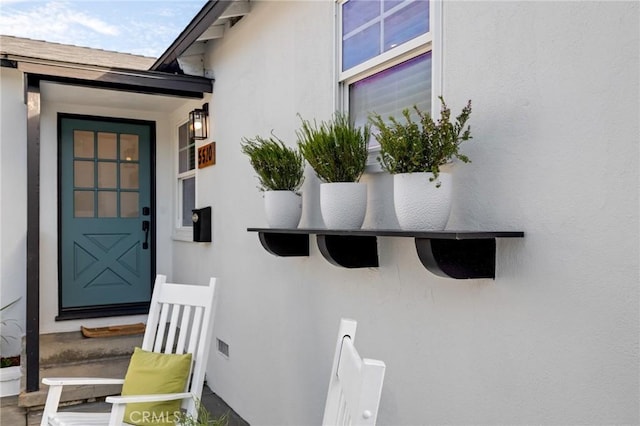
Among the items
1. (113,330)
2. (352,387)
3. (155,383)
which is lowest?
(113,330)

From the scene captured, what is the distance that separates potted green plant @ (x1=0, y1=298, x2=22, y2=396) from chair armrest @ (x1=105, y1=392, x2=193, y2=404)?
2.24 m

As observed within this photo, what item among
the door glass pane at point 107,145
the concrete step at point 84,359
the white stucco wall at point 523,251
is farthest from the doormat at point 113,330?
the white stucco wall at point 523,251

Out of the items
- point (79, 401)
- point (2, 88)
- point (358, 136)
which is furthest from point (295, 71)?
point (2, 88)

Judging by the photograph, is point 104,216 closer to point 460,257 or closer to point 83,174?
point 83,174

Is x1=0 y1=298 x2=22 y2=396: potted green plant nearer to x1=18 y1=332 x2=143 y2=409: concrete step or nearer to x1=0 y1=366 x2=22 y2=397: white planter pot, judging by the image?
x1=0 y1=366 x2=22 y2=397: white planter pot

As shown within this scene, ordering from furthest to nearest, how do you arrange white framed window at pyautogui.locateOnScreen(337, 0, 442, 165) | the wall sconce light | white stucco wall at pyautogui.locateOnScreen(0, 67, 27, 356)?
white stucco wall at pyautogui.locateOnScreen(0, 67, 27, 356)
the wall sconce light
white framed window at pyautogui.locateOnScreen(337, 0, 442, 165)

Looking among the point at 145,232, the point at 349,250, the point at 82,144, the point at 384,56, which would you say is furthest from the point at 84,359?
the point at 384,56

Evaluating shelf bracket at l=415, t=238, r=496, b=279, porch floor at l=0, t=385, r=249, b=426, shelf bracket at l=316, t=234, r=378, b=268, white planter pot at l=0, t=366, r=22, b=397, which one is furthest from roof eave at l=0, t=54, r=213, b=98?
shelf bracket at l=415, t=238, r=496, b=279

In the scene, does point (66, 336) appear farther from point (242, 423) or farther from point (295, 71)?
point (295, 71)

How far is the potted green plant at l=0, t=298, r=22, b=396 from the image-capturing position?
3961 millimetres

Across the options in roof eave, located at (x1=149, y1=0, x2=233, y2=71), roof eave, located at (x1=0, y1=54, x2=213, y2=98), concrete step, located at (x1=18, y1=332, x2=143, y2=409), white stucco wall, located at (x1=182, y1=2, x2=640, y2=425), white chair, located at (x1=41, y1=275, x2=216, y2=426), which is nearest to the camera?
white stucco wall, located at (x1=182, y1=2, x2=640, y2=425)

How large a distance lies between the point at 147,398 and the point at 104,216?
3371 mm

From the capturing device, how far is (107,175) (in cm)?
526

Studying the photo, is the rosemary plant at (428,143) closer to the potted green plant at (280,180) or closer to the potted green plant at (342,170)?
the potted green plant at (342,170)
